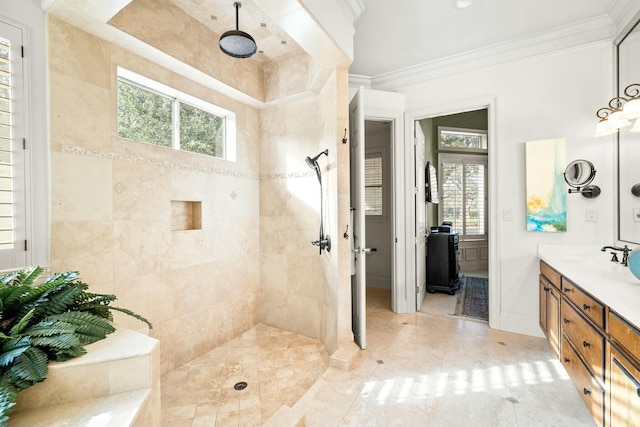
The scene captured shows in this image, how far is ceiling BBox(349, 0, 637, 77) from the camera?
2.32 metres

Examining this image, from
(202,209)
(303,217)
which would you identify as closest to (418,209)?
(303,217)

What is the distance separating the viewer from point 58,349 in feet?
3.30

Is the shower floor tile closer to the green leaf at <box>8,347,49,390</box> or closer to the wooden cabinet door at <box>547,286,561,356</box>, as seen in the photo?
the green leaf at <box>8,347,49,390</box>

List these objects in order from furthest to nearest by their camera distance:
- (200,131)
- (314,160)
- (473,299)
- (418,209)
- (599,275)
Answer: (473,299) < (418,209) < (200,131) < (314,160) < (599,275)

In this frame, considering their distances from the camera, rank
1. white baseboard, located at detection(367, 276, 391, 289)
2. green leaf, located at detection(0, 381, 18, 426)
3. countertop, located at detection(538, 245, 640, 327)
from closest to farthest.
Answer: green leaf, located at detection(0, 381, 18, 426), countertop, located at detection(538, 245, 640, 327), white baseboard, located at detection(367, 276, 391, 289)

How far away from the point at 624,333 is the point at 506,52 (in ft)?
9.21

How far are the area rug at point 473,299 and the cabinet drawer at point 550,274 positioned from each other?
37.7 inches

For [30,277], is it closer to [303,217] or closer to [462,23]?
[303,217]

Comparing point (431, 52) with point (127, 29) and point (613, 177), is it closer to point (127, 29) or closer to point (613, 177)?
point (613, 177)

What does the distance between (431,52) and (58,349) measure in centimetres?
371

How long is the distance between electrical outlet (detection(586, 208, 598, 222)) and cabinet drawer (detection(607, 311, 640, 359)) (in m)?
1.68

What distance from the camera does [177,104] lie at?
2543mm

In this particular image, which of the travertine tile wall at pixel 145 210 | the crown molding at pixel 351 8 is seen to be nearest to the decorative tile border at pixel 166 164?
the travertine tile wall at pixel 145 210

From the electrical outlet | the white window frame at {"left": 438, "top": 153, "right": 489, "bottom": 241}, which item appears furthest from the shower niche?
the white window frame at {"left": 438, "top": 153, "right": 489, "bottom": 241}
